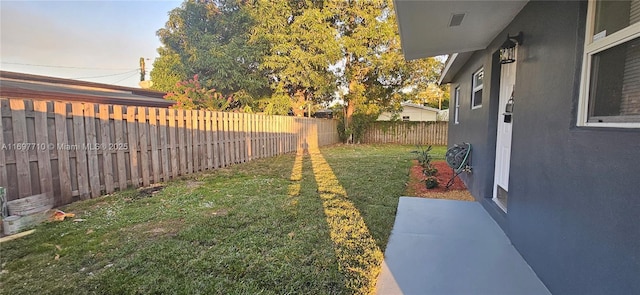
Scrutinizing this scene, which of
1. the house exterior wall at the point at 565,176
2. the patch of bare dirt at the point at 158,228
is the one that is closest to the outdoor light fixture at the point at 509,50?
the house exterior wall at the point at 565,176

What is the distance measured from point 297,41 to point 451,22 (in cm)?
1168

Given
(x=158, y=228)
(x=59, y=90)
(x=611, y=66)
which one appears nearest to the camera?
(x=611, y=66)

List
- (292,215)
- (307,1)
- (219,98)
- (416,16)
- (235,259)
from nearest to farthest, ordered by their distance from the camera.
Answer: (235,259)
(416,16)
(292,215)
(219,98)
(307,1)

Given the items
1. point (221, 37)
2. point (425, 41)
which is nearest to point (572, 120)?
point (425, 41)

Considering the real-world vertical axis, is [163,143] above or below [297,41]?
below

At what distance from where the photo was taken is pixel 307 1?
563 inches

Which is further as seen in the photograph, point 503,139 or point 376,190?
point 376,190

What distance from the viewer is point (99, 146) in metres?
4.61

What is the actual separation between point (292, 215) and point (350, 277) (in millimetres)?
1637

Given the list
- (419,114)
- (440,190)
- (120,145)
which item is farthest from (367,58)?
(419,114)

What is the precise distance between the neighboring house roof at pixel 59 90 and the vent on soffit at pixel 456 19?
957 cm

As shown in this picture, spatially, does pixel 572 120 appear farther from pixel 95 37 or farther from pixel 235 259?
pixel 95 37

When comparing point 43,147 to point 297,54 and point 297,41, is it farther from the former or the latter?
point 297,41

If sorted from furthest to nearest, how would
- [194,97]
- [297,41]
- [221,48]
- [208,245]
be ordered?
[297,41]
[221,48]
[194,97]
[208,245]
